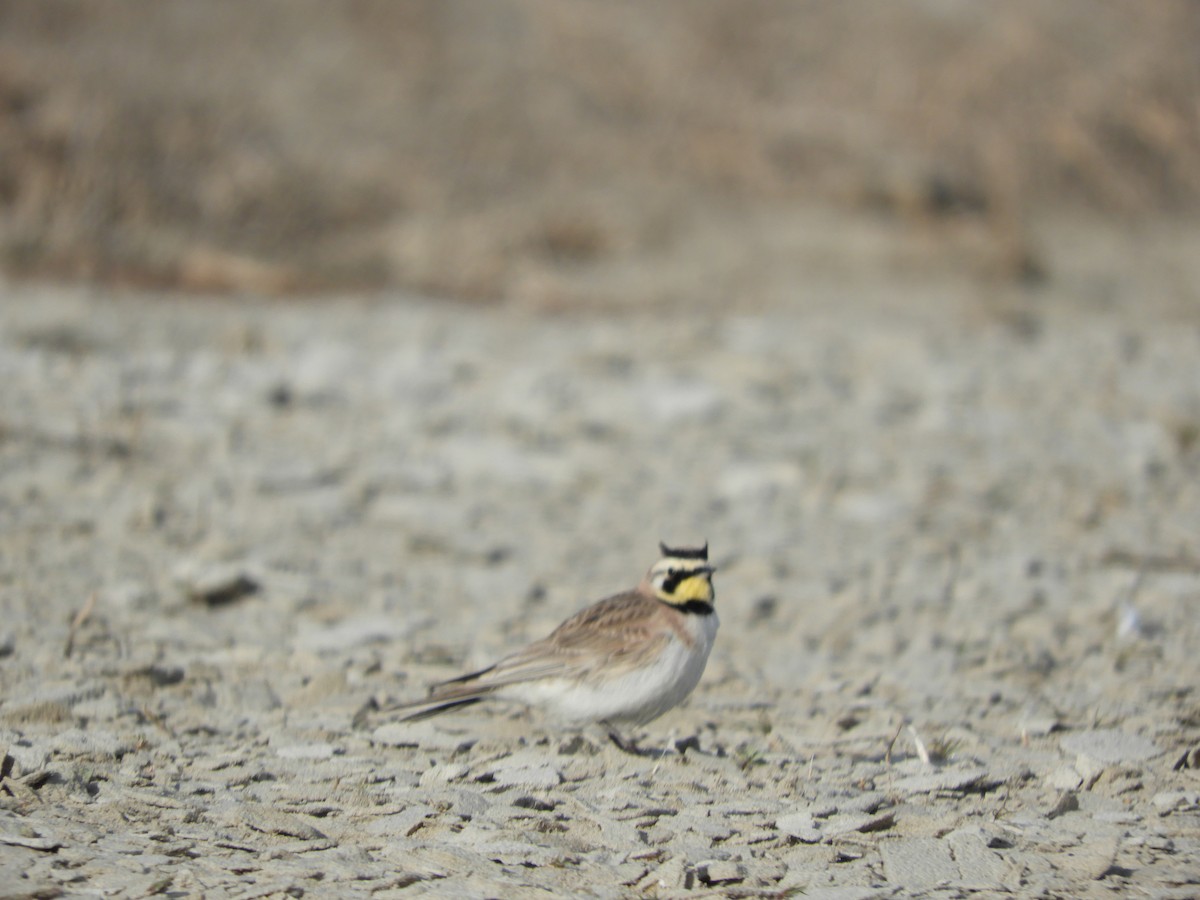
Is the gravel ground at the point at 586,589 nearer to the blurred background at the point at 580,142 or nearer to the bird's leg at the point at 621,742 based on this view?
the bird's leg at the point at 621,742

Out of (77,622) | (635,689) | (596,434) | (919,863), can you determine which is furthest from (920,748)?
(596,434)

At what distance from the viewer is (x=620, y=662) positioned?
479 centimetres

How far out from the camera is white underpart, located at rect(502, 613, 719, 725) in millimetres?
4750

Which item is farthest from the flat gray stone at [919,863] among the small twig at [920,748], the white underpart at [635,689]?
the white underpart at [635,689]

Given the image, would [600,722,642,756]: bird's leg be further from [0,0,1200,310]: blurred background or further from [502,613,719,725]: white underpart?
[0,0,1200,310]: blurred background

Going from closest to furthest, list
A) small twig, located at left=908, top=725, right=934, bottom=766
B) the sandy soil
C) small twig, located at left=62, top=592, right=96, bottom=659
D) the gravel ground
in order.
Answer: the gravel ground < the sandy soil < small twig, located at left=908, top=725, right=934, bottom=766 < small twig, located at left=62, top=592, right=96, bottom=659

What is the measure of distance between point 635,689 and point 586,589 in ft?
7.81

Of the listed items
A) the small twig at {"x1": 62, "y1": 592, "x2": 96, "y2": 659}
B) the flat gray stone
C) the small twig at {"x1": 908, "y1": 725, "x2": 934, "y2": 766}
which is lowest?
the flat gray stone

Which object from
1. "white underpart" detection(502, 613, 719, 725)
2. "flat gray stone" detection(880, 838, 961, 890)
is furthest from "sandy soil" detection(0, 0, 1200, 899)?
"white underpart" detection(502, 613, 719, 725)

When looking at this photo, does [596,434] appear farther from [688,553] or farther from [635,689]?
[635,689]

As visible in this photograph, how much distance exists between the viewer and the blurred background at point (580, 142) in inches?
538

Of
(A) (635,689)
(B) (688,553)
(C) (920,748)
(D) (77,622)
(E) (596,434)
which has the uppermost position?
(E) (596,434)

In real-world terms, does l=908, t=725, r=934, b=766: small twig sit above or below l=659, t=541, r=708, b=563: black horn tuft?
below

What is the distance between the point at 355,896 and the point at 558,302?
9.89 meters
